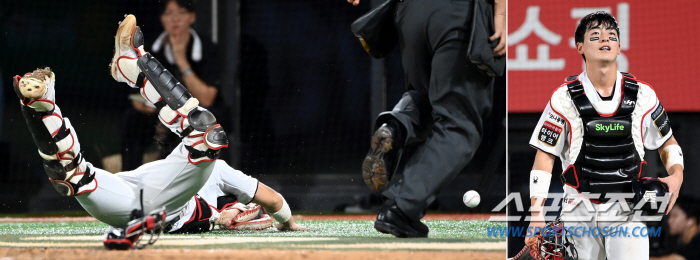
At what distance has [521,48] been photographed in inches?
132

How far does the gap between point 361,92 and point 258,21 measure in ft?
3.27

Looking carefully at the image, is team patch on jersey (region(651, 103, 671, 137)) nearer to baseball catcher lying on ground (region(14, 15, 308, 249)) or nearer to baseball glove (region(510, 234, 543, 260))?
baseball glove (region(510, 234, 543, 260))

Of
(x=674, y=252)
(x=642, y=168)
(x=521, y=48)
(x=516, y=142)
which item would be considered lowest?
(x=674, y=252)

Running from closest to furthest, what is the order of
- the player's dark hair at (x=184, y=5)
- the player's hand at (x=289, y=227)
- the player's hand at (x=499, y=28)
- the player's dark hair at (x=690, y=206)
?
the player's hand at (x=499, y=28)
the player's hand at (x=289, y=227)
the player's dark hair at (x=690, y=206)
the player's dark hair at (x=184, y=5)

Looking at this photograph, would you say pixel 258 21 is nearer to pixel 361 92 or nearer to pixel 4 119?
pixel 361 92

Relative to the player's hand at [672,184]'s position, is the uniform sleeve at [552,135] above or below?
above

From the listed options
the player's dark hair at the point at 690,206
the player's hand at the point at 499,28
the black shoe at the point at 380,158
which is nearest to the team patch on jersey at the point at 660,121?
the player's hand at the point at 499,28

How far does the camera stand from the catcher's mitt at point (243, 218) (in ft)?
8.82

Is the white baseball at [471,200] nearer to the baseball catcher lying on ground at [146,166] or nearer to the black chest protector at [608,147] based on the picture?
the black chest protector at [608,147]

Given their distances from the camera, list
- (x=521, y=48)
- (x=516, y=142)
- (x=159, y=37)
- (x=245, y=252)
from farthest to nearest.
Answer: (x=159, y=37) < (x=516, y=142) < (x=521, y=48) < (x=245, y=252)

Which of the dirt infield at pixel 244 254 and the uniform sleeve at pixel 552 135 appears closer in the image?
the dirt infield at pixel 244 254

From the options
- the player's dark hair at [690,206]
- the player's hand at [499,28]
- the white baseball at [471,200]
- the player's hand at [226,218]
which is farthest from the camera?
the player's dark hair at [690,206]

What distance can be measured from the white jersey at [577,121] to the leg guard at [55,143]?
4.49 feet

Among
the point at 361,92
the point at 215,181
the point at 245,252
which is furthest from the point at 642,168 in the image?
the point at 361,92
